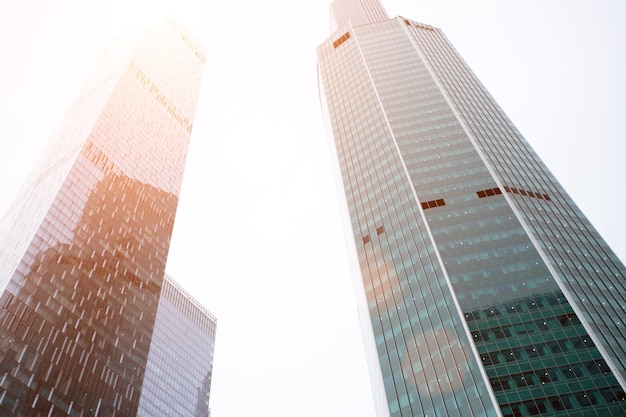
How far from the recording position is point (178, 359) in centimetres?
15712

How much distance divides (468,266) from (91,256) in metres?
72.7

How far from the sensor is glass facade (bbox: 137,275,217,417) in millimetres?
139750

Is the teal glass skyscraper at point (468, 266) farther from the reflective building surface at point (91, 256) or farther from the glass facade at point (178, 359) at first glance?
the glass facade at point (178, 359)

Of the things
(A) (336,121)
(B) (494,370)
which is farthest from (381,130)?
(B) (494,370)

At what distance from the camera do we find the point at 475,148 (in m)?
122

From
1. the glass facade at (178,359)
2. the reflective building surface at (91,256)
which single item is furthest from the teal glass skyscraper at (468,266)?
the glass facade at (178,359)

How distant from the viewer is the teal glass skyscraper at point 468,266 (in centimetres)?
7525

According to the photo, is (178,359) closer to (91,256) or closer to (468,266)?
(91,256)

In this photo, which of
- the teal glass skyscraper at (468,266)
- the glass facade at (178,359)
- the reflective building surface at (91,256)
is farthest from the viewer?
the glass facade at (178,359)

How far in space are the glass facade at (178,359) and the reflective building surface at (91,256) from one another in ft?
113

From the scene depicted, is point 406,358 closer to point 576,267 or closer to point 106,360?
point 576,267

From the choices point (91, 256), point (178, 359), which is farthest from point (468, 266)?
point (178, 359)

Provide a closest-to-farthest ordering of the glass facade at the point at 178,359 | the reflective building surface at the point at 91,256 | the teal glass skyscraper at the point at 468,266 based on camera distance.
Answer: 1. the teal glass skyscraper at the point at 468,266
2. the reflective building surface at the point at 91,256
3. the glass facade at the point at 178,359

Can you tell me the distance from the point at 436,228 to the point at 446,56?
83.8m
